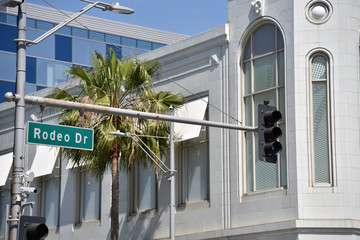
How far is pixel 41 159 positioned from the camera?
39.5 meters

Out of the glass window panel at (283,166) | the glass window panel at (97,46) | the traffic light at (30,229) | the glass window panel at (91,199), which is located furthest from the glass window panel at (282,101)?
the glass window panel at (97,46)

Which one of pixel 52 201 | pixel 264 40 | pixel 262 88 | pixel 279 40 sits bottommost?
pixel 52 201

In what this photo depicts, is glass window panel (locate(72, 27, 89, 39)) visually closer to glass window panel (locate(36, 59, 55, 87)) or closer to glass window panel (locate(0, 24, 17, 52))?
glass window panel (locate(36, 59, 55, 87))

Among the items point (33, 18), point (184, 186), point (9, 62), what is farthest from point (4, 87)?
point (184, 186)

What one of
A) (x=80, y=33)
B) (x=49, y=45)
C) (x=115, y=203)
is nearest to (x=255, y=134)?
(x=115, y=203)

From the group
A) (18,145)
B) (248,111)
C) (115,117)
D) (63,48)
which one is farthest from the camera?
(63,48)

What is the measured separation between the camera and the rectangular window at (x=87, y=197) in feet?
119

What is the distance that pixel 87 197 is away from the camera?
37031 millimetres

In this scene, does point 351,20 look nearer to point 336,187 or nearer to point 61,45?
point 336,187

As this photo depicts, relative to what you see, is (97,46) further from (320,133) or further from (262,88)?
(320,133)

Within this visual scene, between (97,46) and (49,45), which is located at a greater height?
(97,46)

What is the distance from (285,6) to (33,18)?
37.3 metres

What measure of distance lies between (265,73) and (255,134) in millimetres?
2235

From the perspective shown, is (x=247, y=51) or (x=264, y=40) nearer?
(x=264, y=40)
